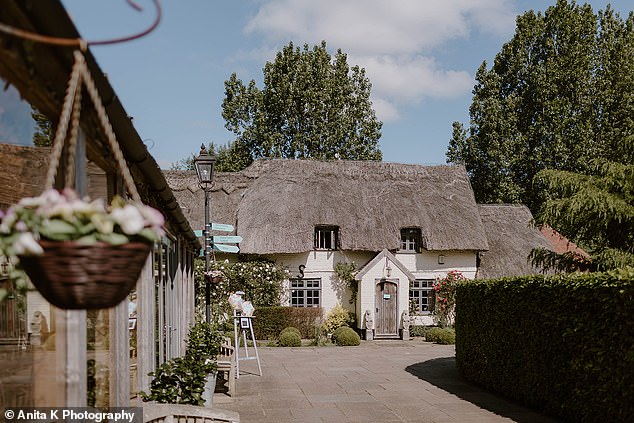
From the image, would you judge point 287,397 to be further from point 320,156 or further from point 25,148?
point 320,156

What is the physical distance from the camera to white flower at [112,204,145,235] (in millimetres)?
2426

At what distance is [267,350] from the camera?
20.7 metres

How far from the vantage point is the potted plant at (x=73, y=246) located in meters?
2.30

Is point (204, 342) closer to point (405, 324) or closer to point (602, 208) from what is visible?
point (602, 208)


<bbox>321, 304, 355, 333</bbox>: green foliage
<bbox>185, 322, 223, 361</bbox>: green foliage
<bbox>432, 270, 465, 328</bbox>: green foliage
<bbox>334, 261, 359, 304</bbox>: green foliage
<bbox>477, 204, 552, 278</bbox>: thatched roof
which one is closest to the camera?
<bbox>185, 322, 223, 361</bbox>: green foliage

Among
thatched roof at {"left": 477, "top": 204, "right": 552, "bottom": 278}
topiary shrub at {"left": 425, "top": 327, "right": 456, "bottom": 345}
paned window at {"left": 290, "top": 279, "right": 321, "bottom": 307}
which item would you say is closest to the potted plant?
topiary shrub at {"left": 425, "top": 327, "right": 456, "bottom": 345}

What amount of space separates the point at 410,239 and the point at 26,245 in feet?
84.7

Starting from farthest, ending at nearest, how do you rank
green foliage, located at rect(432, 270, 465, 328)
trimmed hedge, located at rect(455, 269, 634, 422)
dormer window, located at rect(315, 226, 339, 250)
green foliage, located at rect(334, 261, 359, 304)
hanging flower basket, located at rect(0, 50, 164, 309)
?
dormer window, located at rect(315, 226, 339, 250)
green foliage, located at rect(432, 270, 465, 328)
green foliage, located at rect(334, 261, 359, 304)
trimmed hedge, located at rect(455, 269, 634, 422)
hanging flower basket, located at rect(0, 50, 164, 309)

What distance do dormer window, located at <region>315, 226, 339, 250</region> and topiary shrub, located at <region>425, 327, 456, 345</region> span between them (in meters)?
4.93

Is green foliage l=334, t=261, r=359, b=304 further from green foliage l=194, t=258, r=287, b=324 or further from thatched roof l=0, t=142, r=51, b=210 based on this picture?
thatched roof l=0, t=142, r=51, b=210

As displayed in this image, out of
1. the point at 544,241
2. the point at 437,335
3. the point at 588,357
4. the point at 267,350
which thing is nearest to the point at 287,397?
the point at 588,357

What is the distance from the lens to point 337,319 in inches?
1001

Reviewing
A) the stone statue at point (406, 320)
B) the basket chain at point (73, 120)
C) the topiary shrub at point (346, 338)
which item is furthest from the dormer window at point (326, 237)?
the basket chain at point (73, 120)

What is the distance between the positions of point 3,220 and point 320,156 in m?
39.2
